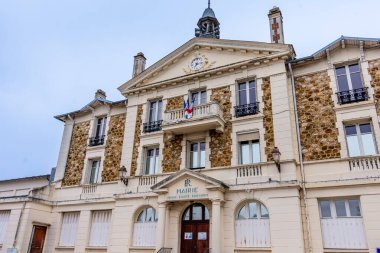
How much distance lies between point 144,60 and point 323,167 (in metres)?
10.9

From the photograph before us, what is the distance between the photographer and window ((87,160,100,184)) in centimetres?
1586

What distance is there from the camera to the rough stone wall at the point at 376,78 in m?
10.9

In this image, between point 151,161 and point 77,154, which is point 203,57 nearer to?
point 151,161

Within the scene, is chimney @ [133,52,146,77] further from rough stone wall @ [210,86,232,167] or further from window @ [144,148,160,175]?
rough stone wall @ [210,86,232,167]

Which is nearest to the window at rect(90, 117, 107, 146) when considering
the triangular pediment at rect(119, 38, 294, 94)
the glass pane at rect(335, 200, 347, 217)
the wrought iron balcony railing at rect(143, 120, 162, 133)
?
the triangular pediment at rect(119, 38, 294, 94)

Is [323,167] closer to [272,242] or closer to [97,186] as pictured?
[272,242]

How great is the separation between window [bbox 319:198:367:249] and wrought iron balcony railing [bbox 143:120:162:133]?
23.9ft

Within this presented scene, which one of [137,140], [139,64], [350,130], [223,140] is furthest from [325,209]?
[139,64]

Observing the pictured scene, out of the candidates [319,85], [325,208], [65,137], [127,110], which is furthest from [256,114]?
[65,137]

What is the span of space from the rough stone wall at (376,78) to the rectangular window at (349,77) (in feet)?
1.28

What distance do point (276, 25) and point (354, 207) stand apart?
7910mm

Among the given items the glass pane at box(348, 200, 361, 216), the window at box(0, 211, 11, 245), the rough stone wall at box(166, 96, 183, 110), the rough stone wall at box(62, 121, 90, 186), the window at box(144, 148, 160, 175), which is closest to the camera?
the glass pane at box(348, 200, 361, 216)

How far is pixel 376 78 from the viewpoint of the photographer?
1119 cm

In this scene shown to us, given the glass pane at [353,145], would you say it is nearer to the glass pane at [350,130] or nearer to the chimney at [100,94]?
the glass pane at [350,130]
